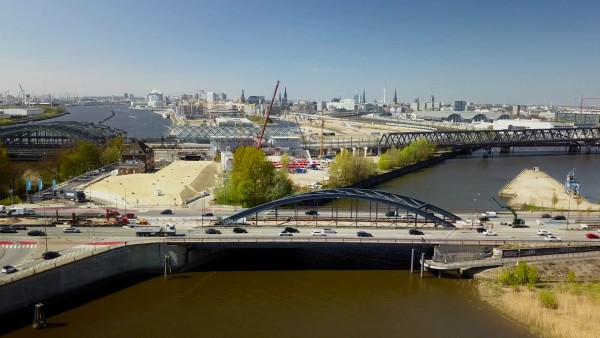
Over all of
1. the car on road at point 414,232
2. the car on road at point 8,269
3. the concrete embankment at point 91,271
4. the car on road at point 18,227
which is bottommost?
the concrete embankment at point 91,271

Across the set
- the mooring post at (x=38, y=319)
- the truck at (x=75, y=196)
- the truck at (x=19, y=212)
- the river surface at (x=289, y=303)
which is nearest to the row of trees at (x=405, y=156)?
the river surface at (x=289, y=303)

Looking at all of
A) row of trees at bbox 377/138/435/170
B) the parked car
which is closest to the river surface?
the parked car

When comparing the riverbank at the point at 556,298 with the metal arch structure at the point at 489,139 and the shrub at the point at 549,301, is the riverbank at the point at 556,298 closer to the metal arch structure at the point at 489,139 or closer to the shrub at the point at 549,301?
the shrub at the point at 549,301

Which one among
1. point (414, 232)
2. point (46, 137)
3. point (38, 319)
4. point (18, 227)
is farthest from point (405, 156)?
point (46, 137)

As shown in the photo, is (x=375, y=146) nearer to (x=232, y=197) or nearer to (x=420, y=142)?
(x=420, y=142)

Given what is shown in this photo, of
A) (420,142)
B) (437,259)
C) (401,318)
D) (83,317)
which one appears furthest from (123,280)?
(420,142)

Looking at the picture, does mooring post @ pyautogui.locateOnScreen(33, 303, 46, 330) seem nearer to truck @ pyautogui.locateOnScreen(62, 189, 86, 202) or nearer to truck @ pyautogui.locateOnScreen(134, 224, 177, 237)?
truck @ pyautogui.locateOnScreen(134, 224, 177, 237)

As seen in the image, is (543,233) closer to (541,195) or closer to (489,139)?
(541,195)
